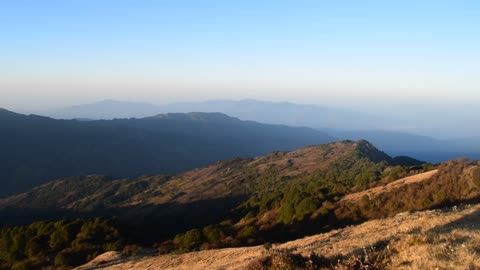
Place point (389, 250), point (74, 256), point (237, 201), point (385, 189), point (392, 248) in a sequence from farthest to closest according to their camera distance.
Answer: point (237, 201), point (385, 189), point (74, 256), point (392, 248), point (389, 250)

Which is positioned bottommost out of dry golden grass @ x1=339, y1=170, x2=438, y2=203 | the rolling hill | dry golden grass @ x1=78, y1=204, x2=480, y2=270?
the rolling hill

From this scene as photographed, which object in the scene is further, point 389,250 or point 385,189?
point 385,189

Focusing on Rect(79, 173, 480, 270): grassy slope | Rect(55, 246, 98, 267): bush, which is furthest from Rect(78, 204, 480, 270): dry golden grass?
Rect(55, 246, 98, 267): bush

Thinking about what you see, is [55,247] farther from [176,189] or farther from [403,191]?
[176,189]

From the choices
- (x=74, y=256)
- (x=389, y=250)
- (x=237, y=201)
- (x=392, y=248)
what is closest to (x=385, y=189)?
(x=74, y=256)

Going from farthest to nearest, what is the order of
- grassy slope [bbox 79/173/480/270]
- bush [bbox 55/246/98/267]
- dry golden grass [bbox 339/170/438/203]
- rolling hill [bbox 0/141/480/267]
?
dry golden grass [bbox 339/170/438/203] < rolling hill [bbox 0/141/480/267] < bush [bbox 55/246/98/267] < grassy slope [bbox 79/173/480/270]

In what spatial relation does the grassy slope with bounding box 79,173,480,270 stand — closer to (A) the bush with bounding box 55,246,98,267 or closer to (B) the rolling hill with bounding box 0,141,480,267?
(B) the rolling hill with bounding box 0,141,480,267

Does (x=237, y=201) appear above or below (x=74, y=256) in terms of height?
below

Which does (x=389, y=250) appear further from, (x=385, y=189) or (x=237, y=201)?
(x=237, y=201)

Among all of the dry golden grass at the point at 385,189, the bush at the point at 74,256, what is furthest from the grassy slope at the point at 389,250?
the dry golden grass at the point at 385,189

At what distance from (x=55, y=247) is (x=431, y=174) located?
3236cm

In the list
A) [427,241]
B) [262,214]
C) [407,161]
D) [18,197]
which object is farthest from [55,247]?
[18,197]

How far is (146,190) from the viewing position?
140375mm

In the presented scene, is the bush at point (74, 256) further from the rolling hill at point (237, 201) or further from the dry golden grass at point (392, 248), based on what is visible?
the dry golden grass at point (392, 248)
